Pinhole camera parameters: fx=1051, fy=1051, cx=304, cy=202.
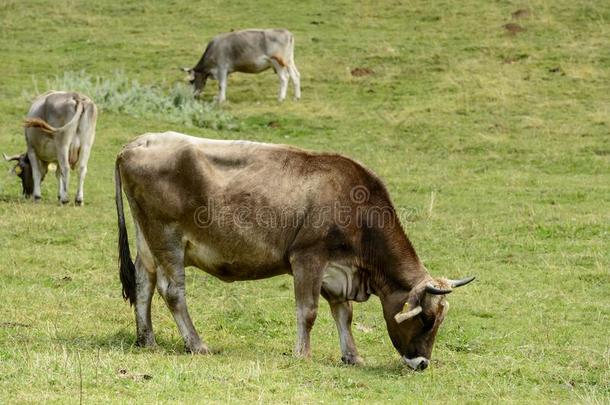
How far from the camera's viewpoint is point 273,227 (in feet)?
31.4

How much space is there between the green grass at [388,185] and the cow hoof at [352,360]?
15 centimetres

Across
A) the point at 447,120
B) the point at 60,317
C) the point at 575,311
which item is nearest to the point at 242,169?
the point at 60,317

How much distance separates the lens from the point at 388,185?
18672mm

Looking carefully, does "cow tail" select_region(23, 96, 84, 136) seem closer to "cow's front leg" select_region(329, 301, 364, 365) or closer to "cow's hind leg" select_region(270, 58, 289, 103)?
"cow's front leg" select_region(329, 301, 364, 365)

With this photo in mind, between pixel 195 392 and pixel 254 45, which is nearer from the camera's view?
pixel 195 392

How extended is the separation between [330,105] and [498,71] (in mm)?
4668

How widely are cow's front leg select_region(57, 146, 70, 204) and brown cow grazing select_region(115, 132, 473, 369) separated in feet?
24.4

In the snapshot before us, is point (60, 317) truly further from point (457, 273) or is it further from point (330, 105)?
point (330, 105)

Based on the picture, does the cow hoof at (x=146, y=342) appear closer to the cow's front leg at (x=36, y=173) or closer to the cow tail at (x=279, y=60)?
the cow's front leg at (x=36, y=173)

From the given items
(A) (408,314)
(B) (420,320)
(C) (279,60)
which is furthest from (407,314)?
(C) (279,60)

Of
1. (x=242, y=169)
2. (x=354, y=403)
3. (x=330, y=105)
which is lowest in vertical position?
(x=330, y=105)

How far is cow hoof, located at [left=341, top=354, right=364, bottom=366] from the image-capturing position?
9450 mm

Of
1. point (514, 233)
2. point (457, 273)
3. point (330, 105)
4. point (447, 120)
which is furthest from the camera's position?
point (330, 105)

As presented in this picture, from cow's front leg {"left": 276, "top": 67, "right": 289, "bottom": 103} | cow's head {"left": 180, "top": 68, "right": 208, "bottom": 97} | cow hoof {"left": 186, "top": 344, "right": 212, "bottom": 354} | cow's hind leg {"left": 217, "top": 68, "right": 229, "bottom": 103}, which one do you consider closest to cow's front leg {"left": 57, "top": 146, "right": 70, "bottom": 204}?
cow hoof {"left": 186, "top": 344, "right": 212, "bottom": 354}
